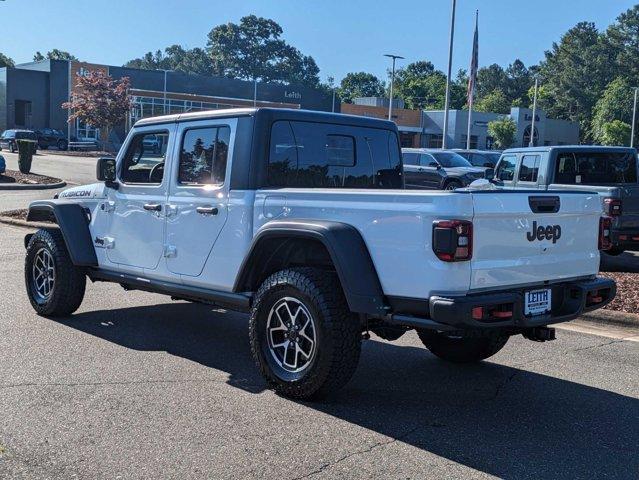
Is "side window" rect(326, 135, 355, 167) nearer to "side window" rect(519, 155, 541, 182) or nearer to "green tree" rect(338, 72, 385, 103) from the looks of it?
"side window" rect(519, 155, 541, 182)

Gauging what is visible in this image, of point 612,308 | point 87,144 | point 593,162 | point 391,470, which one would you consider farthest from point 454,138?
point 391,470

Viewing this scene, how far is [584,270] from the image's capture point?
519cm

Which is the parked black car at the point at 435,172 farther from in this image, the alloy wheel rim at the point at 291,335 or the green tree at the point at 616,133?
the green tree at the point at 616,133

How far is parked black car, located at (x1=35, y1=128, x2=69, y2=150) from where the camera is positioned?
5447 cm

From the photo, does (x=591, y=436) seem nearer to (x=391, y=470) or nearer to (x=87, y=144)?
(x=391, y=470)

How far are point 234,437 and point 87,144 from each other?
55971 mm

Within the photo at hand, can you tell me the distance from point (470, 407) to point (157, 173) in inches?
129

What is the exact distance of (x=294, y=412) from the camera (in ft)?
16.0

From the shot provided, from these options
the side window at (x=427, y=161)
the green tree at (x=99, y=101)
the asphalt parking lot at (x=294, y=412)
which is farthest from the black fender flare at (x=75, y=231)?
the green tree at (x=99, y=101)

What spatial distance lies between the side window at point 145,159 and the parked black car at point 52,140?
168ft

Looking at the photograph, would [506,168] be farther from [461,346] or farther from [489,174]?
[461,346]

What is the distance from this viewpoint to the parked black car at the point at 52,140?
54469 millimetres

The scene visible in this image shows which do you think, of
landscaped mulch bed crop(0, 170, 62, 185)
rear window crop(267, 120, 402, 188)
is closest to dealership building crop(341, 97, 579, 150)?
landscaped mulch bed crop(0, 170, 62, 185)

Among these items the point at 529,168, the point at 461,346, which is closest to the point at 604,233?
the point at 461,346
